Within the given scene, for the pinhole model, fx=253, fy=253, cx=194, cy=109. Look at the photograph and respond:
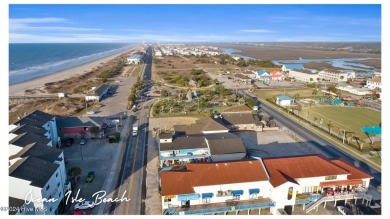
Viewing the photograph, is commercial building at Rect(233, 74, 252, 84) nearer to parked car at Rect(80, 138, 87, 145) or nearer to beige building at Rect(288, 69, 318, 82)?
beige building at Rect(288, 69, 318, 82)

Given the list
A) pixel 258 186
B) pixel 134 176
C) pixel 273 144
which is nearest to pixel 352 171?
pixel 258 186

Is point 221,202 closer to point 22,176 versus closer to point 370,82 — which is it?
point 22,176

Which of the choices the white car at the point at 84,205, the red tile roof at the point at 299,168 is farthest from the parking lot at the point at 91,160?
the red tile roof at the point at 299,168

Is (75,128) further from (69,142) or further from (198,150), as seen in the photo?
(198,150)

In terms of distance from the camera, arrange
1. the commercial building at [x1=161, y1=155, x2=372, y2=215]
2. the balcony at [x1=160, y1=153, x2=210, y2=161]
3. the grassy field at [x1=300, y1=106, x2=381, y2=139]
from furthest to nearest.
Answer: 1. the grassy field at [x1=300, y1=106, x2=381, y2=139]
2. the balcony at [x1=160, y1=153, x2=210, y2=161]
3. the commercial building at [x1=161, y1=155, x2=372, y2=215]

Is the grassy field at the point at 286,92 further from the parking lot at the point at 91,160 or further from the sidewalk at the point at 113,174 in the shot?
the parking lot at the point at 91,160

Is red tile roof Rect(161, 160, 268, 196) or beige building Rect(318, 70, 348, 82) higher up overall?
beige building Rect(318, 70, 348, 82)

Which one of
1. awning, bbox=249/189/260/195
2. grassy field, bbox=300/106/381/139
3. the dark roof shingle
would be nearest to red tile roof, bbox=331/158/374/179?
awning, bbox=249/189/260/195
